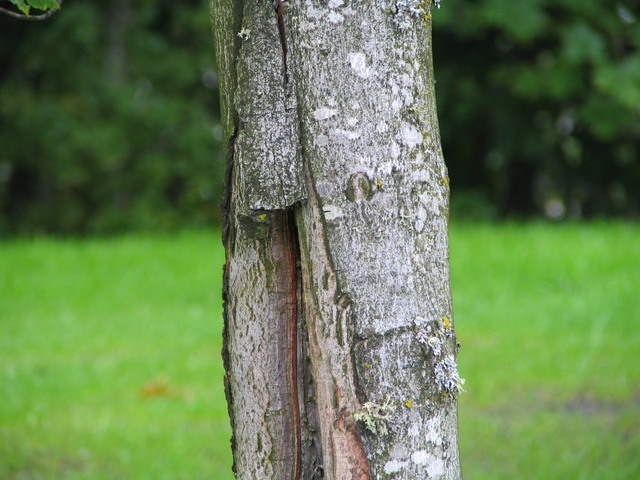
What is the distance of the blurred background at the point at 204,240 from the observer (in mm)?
3906

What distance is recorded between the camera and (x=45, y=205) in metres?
10.7

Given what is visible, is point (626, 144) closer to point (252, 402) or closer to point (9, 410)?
point (9, 410)

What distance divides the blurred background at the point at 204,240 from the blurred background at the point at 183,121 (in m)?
0.03

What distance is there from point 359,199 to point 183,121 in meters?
9.63

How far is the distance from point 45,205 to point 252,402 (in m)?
9.48

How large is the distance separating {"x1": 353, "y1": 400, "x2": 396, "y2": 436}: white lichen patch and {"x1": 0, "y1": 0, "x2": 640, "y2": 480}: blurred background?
6.06ft

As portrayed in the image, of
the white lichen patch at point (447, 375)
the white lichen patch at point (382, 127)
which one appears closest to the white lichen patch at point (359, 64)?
the white lichen patch at point (382, 127)

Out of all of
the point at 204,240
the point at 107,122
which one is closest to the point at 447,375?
the point at 204,240

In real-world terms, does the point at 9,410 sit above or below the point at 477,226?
below

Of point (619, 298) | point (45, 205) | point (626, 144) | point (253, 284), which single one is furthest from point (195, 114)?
point (253, 284)

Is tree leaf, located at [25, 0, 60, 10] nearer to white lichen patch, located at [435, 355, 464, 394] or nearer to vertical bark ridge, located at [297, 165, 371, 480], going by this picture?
vertical bark ridge, located at [297, 165, 371, 480]

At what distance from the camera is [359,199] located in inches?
69.0

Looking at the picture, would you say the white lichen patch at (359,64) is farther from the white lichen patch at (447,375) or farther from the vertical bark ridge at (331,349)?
the white lichen patch at (447,375)

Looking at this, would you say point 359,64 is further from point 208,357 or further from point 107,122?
point 107,122
